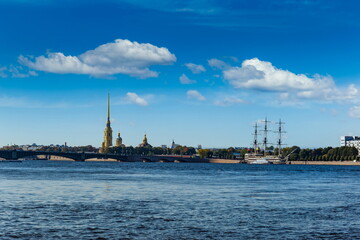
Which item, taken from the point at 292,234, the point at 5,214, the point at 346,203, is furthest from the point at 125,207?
the point at 346,203

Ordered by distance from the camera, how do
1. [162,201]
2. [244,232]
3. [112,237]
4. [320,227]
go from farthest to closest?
1. [162,201]
2. [320,227]
3. [244,232]
4. [112,237]

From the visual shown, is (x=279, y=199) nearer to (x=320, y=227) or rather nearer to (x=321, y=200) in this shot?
(x=321, y=200)

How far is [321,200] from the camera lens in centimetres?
3781

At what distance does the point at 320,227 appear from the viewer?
79.1 ft

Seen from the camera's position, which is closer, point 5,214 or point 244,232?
point 244,232

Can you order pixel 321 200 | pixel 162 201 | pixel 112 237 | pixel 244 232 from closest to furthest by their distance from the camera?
pixel 112 237 < pixel 244 232 < pixel 162 201 < pixel 321 200

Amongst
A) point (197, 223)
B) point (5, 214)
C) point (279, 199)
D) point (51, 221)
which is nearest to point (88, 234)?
point (51, 221)

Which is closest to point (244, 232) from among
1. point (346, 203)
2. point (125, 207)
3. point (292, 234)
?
point (292, 234)

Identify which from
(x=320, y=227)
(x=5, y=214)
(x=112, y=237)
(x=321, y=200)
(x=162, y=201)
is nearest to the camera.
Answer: (x=112, y=237)

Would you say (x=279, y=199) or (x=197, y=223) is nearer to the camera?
(x=197, y=223)

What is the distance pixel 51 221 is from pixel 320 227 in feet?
38.0

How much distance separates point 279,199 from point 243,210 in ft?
28.3

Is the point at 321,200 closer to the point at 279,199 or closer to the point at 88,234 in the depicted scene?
the point at 279,199

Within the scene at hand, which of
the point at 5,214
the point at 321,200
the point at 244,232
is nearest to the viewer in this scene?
the point at 244,232
